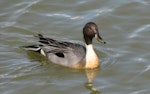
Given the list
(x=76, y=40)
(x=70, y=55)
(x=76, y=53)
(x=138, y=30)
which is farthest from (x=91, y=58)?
(x=138, y=30)

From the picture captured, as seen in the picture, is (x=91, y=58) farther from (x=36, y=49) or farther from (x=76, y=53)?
(x=36, y=49)

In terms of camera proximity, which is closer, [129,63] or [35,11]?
[129,63]

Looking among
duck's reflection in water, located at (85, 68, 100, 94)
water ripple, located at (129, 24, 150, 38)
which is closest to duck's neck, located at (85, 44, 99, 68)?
duck's reflection in water, located at (85, 68, 100, 94)

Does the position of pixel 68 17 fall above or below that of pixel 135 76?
above

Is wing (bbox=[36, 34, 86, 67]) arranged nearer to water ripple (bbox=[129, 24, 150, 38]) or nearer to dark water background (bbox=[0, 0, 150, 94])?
dark water background (bbox=[0, 0, 150, 94])

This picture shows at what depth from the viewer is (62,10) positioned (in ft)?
49.1

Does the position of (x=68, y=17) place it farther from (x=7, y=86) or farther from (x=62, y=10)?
(x=7, y=86)

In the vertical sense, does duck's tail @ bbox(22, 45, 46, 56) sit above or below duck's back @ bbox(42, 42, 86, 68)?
above

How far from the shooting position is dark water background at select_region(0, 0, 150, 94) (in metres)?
11.5

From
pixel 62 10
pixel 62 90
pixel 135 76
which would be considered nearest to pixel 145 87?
pixel 135 76

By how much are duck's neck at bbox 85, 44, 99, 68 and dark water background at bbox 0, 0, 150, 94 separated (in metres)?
0.16

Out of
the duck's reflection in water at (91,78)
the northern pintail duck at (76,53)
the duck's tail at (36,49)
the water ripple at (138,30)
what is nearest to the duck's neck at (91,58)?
the northern pintail duck at (76,53)

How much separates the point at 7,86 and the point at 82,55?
6.40 ft

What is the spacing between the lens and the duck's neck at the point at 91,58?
1245 centimetres
